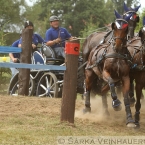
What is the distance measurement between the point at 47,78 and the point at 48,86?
0.79 feet

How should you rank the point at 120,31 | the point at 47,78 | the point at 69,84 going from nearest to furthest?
the point at 69,84
the point at 120,31
the point at 47,78

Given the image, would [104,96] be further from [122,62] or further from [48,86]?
[48,86]

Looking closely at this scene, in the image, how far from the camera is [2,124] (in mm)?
7289

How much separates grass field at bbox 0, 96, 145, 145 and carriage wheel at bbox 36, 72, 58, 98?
1205mm

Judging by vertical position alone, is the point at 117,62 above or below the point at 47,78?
above

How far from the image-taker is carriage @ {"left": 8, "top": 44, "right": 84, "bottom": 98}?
475 inches

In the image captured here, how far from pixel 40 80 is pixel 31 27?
4.86 ft

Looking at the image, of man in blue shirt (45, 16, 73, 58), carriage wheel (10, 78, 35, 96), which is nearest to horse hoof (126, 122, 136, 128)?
man in blue shirt (45, 16, 73, 58)

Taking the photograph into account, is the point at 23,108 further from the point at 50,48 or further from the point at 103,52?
the point at 50,48

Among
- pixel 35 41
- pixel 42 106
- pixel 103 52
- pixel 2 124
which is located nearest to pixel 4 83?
pixel 35 41

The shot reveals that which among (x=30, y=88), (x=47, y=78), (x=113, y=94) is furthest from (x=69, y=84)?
(x=30, y=88)

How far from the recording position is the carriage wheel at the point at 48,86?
11945 millimetres

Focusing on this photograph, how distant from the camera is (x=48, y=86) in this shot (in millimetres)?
12305

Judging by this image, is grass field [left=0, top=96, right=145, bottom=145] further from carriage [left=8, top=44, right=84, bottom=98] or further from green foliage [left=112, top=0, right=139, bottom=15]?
green foliage [left=112, top=0, right=139, bottom=15]
